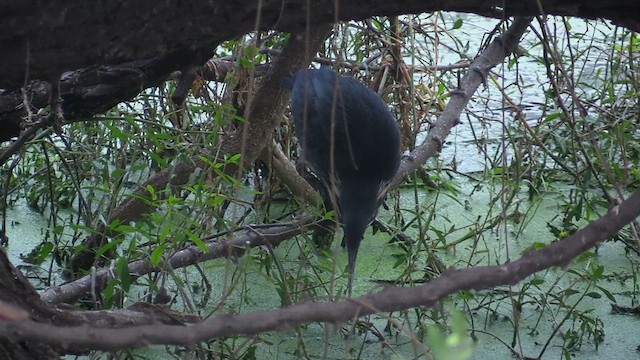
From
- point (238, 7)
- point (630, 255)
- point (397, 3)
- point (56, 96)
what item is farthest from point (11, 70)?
point (630, 255)

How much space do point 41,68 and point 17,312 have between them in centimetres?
48

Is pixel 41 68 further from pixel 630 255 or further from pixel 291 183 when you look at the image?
pixel 630 255

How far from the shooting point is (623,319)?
2.20 m

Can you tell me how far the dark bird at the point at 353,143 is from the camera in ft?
6.36

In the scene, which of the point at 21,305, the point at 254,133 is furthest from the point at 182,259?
the point at 21,305

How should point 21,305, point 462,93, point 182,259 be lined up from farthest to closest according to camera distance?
point 462,93 < point 182,259 < point 21,305

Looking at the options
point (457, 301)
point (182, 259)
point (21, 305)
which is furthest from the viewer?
point (457, 301)

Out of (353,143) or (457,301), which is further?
(457,301)

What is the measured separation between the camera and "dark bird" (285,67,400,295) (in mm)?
1938

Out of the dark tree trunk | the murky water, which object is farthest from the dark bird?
the dark tree trunk

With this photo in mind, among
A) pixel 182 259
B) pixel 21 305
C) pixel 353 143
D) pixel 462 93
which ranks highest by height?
pixel 462 93

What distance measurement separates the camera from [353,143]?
6.61 feet

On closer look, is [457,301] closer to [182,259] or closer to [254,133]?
[254,133]

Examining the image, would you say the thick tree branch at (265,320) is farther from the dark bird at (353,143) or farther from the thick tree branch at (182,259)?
the dark bird at (353,143)
